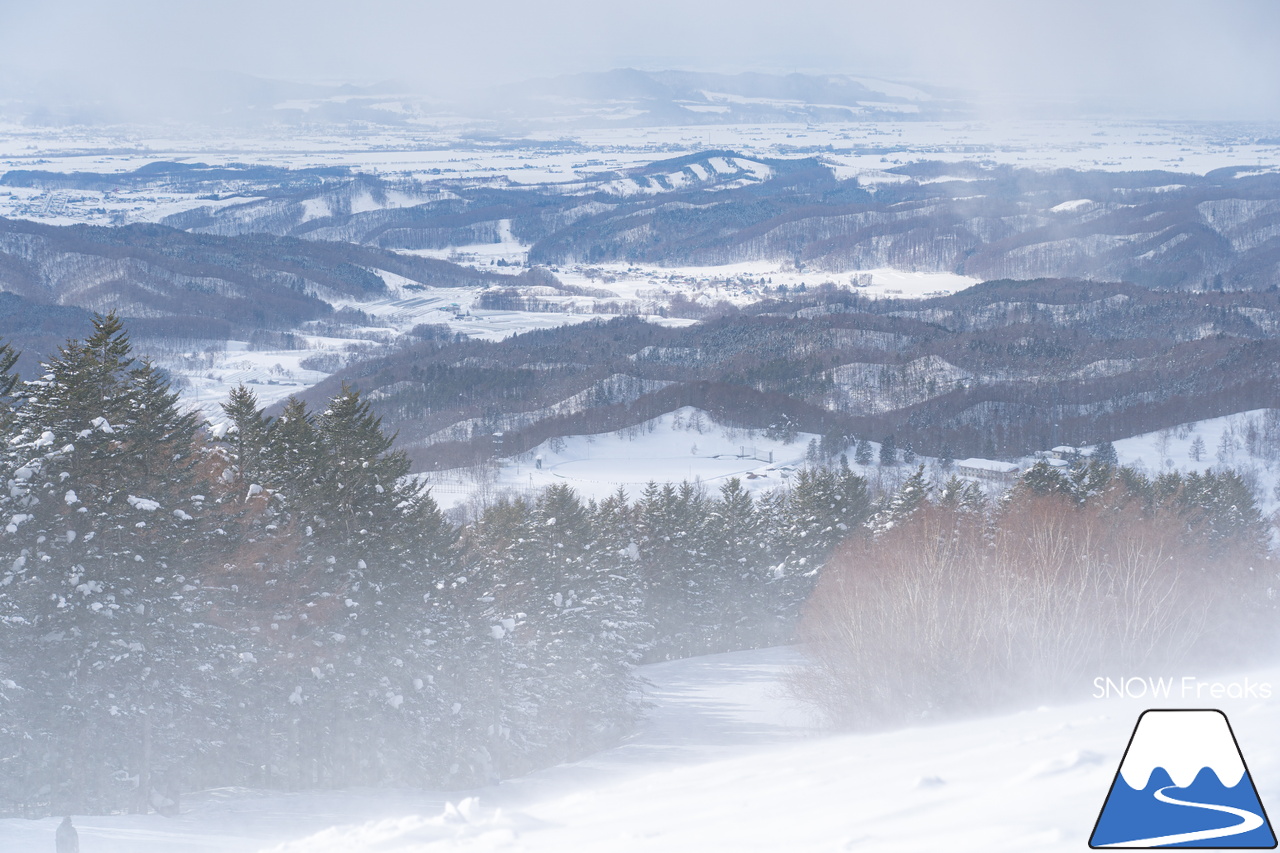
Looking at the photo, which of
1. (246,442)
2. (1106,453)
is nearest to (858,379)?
(1106,453)

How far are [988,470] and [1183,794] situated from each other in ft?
319

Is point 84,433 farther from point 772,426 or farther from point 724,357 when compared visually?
point 724,357

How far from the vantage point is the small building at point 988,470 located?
96.6 meters

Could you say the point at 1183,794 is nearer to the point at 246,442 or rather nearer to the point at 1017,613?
the point at 1017,613

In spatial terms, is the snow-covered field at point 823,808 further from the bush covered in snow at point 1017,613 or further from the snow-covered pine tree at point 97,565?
the bush covered in snow at point 1017,613

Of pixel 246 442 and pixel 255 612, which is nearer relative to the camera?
pixel 255 612

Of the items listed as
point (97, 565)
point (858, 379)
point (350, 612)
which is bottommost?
point (858, 379)

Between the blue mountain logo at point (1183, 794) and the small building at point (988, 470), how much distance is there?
8816 cm

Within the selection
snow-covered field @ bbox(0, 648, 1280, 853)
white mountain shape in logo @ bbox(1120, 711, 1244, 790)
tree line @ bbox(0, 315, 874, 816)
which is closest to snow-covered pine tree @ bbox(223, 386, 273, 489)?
tree line @ bbox(0, 315, 874, 816)

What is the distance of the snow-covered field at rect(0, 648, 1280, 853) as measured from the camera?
9.86 meters

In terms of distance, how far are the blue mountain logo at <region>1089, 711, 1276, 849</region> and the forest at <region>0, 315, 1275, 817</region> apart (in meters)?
17.4

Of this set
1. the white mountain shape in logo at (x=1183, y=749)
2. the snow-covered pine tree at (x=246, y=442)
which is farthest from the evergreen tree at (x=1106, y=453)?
the white mountain shape in logo at (x=1183, y=749)

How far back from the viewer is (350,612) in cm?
2639

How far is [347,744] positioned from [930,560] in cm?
1633
